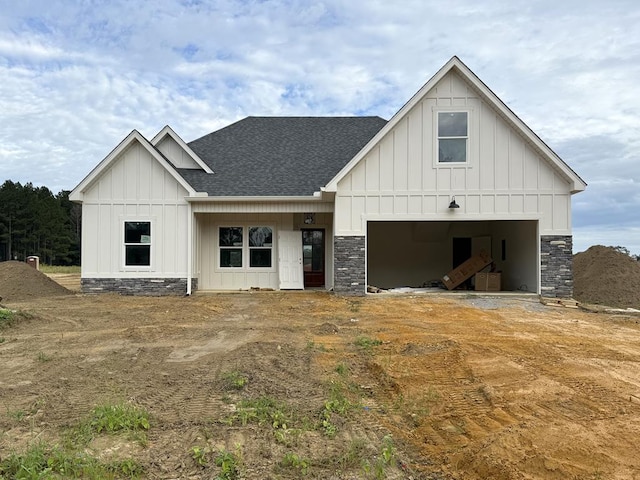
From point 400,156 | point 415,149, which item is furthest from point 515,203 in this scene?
point 400,156

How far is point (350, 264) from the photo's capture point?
1536cm

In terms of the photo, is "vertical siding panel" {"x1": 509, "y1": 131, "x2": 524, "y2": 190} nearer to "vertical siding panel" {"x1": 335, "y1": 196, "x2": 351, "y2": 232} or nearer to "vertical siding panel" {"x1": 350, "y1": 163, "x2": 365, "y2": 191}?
"vertical siding panel" {"x1": 350, "y1": 163, "x2": 365, "y2": 191}

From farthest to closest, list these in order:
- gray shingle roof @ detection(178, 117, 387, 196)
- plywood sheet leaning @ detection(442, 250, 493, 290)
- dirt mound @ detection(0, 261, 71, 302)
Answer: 1. plywood sheet leaning @ detection(442, 250, 493, 290)
2. gray shingle roof @ detection(178, 117, 387, 196)
3. dirt mound @ detection(0, 261, 71, 302)

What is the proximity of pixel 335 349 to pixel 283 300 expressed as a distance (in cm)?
683

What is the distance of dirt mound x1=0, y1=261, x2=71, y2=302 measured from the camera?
16188mm

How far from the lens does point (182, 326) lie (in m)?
10.4

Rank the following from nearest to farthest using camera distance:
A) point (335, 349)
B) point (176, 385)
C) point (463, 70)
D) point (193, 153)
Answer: point (176, 385) < point (335, 349) < point (463, 70) < point (193, 153)

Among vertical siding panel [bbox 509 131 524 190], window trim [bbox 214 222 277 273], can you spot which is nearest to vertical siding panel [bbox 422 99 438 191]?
vertical siding panel [bbox 509 131 524 190]

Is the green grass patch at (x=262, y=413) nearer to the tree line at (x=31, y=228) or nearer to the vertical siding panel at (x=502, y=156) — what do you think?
the vertical siding panel at (x=502, y=156)

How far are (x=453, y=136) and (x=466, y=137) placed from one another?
1.27ft

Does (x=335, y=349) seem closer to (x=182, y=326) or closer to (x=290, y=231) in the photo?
(x=182, y=326)

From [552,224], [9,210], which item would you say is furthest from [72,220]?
[552,224]

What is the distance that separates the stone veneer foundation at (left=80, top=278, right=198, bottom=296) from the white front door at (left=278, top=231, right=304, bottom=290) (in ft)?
11.3

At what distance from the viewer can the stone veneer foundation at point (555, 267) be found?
15.2 meters
